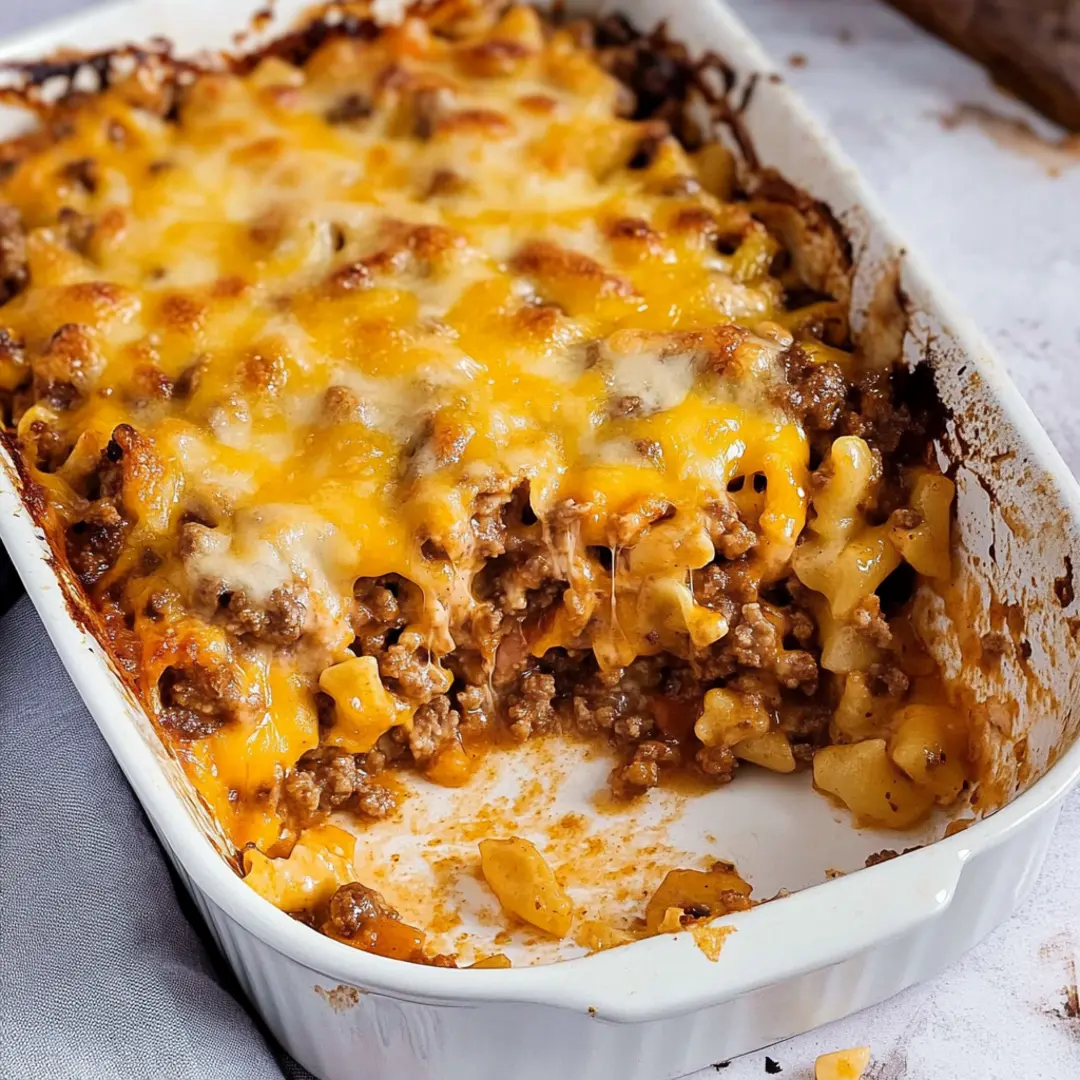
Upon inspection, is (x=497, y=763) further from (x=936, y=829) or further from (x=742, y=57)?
(x=742, y=57)

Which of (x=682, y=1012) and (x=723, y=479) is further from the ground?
(x=723, y=479)

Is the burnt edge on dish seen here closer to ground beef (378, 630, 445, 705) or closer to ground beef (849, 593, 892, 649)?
ground beef (849, 593, 892, 649)

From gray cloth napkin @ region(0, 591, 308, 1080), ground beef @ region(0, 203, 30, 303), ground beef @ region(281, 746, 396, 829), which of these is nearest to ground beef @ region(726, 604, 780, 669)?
ground beef @ region(281, 746, 396, 829)

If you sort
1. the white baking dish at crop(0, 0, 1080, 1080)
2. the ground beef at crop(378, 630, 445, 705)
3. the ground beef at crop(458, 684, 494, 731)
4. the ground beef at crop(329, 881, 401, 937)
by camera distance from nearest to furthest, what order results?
the white baking dish at crop(0, 0, 1080, 1080) < the ground beef at crop(329, 881, 401, 937) < the ground beef at crop(378, 630, 445, 705) < the ground beef at crop(458, 684, 494, 731)

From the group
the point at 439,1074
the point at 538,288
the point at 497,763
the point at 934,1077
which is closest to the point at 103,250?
the point at 538,288

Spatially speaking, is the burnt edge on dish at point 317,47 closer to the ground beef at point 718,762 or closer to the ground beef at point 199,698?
the ground beef at point 718,762

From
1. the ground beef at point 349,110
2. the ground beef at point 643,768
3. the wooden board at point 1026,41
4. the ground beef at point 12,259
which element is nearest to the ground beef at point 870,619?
the ground beef at point 643,768
